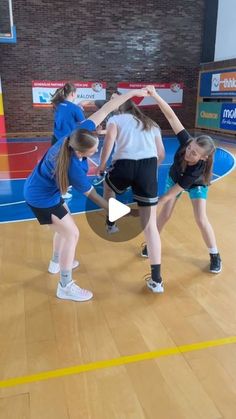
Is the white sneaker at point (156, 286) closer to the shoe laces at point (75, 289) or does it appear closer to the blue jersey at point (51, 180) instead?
the shoe laces at point (75, 289)

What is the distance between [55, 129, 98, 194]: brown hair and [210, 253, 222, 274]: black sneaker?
159 cm

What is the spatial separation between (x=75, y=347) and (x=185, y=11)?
1348cm

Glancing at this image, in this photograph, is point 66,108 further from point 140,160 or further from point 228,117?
point 228,117

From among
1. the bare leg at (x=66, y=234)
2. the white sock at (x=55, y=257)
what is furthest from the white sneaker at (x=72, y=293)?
the white sock at (x=55, y=257)

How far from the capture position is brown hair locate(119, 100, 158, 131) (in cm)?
271

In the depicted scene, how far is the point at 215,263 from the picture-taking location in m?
3.16

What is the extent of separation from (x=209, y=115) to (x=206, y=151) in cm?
1107

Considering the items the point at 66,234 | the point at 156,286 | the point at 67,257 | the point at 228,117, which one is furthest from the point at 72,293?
the point at 228,117

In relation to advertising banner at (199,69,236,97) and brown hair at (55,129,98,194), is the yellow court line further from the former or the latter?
advertising banner at (199,69,236,97)

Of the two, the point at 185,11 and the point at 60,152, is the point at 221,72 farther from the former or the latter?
the point at 60,152

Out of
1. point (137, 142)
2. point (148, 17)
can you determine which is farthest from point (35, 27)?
point (137, 142)

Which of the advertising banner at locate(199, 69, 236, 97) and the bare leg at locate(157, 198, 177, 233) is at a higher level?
the advertising banner at locate(199, 69, 236, 97)

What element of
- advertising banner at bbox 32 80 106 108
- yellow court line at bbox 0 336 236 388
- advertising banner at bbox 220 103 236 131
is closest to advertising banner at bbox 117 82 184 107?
advertising banner at bbox 32 80 106 108
